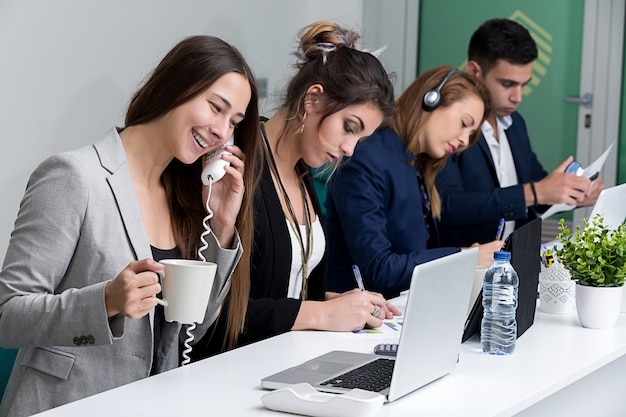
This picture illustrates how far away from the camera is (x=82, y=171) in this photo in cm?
204

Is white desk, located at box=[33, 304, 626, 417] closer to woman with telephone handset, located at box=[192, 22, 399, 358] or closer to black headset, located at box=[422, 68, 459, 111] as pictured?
woman with telephone handset, located at box=[192, 22, 399, 358]

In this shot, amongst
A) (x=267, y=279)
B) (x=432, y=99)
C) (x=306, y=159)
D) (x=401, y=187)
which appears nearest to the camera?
(x=267, y=279)

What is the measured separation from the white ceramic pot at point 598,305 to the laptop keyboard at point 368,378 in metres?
0.69

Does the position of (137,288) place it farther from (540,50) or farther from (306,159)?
(540,50)

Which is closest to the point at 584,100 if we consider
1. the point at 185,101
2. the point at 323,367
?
the point at 185,101

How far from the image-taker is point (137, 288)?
5.82 ft

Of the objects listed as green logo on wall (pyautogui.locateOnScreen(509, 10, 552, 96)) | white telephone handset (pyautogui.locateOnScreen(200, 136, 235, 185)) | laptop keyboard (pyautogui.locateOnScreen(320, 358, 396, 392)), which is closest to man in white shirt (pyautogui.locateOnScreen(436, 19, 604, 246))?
green logo on wall (pyautogui.locateOnScreen(509, 10, 552, 96))

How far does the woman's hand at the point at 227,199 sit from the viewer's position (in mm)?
2285

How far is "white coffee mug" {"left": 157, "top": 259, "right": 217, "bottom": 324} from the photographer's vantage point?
1.84 meters

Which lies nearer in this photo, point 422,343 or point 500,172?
point 422,343

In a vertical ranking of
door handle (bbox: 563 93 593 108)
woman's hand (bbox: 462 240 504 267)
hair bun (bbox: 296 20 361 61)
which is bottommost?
woman's hand (bbox: 462 240 504 267)

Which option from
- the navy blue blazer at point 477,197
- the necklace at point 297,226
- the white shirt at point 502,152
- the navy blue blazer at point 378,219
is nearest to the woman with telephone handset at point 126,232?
the necklace at point 297,226

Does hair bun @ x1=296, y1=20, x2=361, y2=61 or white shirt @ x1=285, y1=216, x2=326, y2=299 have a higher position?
hair bun @ x1=296, y1=20, x2=361, y2=61

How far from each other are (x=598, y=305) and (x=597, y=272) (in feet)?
0.27
